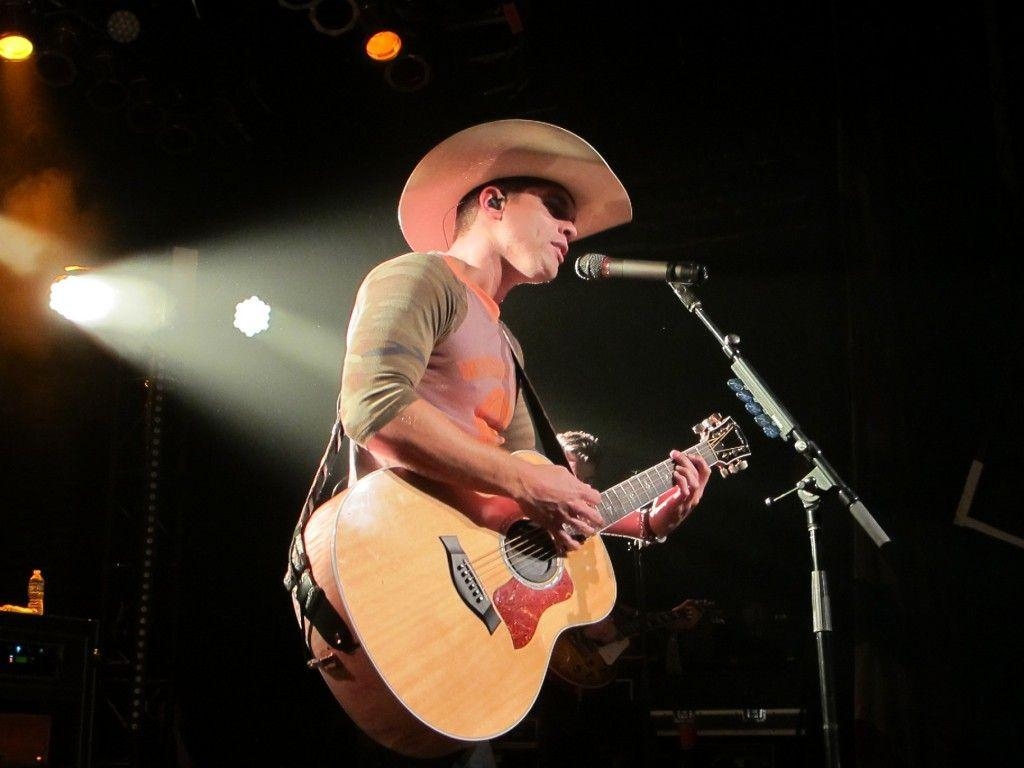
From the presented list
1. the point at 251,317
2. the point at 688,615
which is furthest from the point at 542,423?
the point at 688,615

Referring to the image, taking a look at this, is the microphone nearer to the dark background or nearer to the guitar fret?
the guitar fret

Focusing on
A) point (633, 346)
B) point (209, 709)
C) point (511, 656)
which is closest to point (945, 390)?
point (633, 346)

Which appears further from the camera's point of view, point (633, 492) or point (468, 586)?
point (633, 492)

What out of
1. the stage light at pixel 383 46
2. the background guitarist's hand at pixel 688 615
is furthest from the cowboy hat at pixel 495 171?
the background guitarist's hand at pixel 688 615

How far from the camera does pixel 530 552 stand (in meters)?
2.75

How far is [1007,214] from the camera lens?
5445mm

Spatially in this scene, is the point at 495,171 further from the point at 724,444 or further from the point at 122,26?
the point at 122,26

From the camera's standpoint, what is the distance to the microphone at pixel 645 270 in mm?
3623

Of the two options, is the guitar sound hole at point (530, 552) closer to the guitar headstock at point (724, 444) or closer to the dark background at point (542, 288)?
the guitar headstock at point (724, 444)

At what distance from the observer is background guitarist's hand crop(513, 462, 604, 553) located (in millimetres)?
2670

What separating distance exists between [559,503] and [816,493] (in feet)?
3.86

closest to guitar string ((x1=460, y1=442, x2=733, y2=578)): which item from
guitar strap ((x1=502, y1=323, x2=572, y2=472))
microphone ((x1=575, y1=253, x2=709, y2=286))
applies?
guitar strap ((x1=502, y1=323, x2=572, y2=472))

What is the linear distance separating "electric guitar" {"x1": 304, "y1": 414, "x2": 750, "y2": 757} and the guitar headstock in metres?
0.94

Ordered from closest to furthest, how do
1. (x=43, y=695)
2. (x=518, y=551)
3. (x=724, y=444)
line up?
(x=518, y=551), (x=724, y=444), (x=43, y=695)
